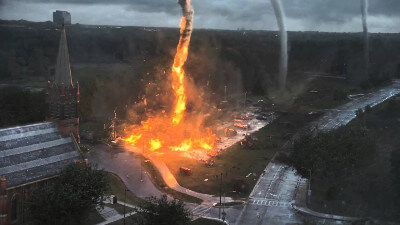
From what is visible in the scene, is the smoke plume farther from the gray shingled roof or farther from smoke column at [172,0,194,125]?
the gray shingled roof

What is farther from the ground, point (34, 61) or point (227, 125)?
point (34, 61)

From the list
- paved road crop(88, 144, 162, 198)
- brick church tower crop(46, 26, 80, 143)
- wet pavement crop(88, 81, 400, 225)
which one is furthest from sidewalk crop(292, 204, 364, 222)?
brick church tower crop(46, 26, 80, 143)

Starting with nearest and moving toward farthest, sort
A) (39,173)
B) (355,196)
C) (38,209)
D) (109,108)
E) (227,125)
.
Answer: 1. (38,209)
2. (39,173)
3. (355,196)
4. (227,125)
5. (109,108)

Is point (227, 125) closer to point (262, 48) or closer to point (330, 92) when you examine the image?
point (330, 92)

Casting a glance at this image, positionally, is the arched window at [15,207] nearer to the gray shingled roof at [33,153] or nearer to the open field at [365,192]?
the gray shingled roof at [33,153]

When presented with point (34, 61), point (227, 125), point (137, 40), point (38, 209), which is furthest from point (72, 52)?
point (38, 209)
